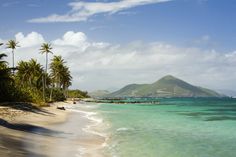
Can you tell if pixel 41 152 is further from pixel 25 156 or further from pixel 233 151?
pixel 233 151

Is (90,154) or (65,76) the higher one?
(65,76)

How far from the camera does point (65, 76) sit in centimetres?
13762

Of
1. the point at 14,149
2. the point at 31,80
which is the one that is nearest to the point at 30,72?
the point at 31,80

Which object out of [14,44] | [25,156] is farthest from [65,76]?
[25,156]

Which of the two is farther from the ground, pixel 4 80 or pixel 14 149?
pixel 4 80

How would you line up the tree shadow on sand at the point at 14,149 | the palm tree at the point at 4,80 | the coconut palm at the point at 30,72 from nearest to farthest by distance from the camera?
the tree shadow on sand at the point at 14,149 < the palm tree at the point at 4,80 < the coconut palm at the point at 30,72

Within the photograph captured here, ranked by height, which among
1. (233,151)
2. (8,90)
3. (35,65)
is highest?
(35,65)

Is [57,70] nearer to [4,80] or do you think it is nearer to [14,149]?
[4,80]

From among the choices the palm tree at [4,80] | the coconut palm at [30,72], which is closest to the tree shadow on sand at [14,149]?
the palm tree at [4,80]

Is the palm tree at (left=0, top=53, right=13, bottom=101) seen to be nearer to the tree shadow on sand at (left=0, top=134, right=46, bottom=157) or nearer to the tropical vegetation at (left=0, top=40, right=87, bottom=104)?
the tropical vegetation at (left=0, top=40, right=87, bottom=104)

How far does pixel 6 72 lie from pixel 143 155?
41695 millimetres

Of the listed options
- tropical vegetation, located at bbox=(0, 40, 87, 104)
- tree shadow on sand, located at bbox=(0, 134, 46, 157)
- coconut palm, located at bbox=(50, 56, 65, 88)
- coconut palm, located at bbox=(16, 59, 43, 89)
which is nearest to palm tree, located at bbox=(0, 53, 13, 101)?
tropical vegetation, located at bbox=(0, 40, 87, 104)

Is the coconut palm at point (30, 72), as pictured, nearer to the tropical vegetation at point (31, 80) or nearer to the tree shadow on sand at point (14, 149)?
the tropical vegetation at point (31, 80)

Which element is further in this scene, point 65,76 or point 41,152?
point 65,76
